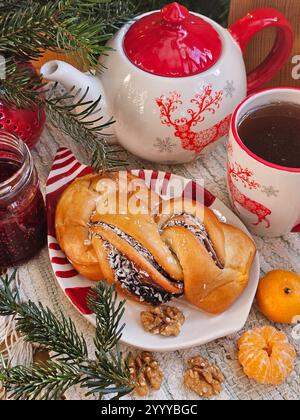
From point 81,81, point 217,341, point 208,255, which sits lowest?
point 217,341

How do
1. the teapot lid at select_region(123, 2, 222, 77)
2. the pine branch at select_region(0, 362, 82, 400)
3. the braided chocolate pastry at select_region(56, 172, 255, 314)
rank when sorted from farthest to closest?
the teapot lid at select_region(123, 2, 222, 77)
the braided chocolate pastry at select_region(56, 172, 255, 314)
the pine branch at select_region(0, 362, 82, 400)

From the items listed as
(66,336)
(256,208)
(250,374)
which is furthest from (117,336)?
(256,208)

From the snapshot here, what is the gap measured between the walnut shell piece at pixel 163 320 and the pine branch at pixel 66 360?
2.0 inches

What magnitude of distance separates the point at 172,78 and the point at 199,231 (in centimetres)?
25

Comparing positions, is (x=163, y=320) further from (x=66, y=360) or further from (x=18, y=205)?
(x=18, y=205)

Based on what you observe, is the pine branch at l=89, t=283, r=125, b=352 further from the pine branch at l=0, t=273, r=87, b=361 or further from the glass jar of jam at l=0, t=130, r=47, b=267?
the glass jar of jam at l=0, t=130, r=47, b=267

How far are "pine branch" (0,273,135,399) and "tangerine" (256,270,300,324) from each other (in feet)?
0.70

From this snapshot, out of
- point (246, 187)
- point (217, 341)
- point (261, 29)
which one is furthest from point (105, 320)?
point (261, 29)

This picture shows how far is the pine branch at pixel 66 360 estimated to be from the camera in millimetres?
622

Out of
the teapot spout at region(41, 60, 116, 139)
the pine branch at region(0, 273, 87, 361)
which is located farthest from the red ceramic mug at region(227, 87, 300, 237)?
the pine branch at region(0, 273, 87, 361)

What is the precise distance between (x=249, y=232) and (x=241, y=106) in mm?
203

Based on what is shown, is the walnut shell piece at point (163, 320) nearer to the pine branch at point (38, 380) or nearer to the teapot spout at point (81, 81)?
the pine branch at point (38, 380)

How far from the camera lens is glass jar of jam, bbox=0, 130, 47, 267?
2.41ft

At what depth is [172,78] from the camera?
816 mm
